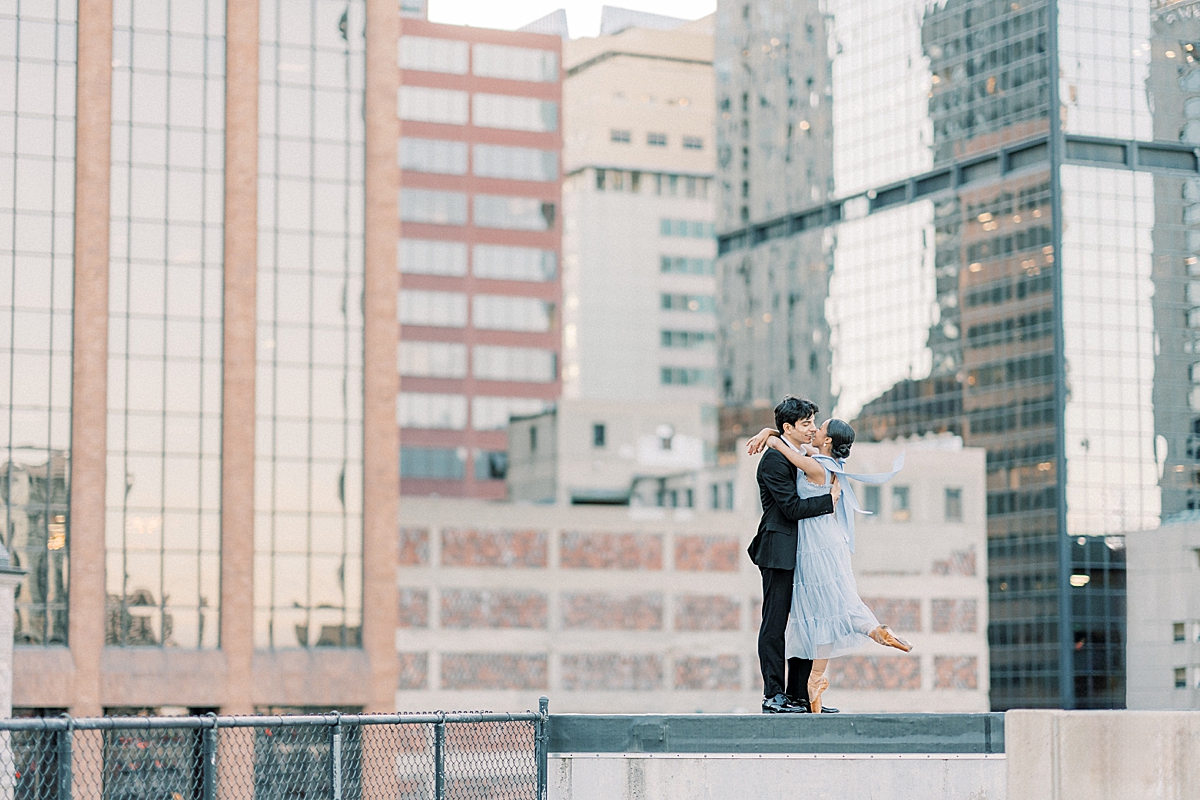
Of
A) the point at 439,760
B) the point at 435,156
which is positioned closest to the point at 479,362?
the point at 435,156

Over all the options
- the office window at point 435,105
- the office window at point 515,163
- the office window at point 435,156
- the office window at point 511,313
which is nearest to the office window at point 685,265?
the office window at point 511,313

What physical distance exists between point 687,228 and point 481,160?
32.9 metres

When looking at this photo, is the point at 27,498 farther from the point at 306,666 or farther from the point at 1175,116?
the point at 1175,116

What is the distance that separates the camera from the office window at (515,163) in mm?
136875

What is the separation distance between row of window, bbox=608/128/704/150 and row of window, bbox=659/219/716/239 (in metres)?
6.47

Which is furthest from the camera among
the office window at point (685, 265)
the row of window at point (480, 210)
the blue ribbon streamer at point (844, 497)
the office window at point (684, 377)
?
the office window at point (685, 265)

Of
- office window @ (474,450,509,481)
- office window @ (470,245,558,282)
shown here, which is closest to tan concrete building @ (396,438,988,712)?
office window @ (474,450,509,481)

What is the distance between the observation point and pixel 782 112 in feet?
501

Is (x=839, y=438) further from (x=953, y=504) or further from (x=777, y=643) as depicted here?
(x=953, y=504)

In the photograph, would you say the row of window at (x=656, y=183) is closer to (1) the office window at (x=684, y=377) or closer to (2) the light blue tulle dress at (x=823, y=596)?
(1) the office window at (x=684, y=377)

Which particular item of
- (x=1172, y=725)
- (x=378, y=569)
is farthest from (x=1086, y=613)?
(x=1172, y=725)

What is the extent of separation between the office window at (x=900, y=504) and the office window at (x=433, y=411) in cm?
3946

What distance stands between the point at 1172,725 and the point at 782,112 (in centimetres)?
14272

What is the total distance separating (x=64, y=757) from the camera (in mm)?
11844
